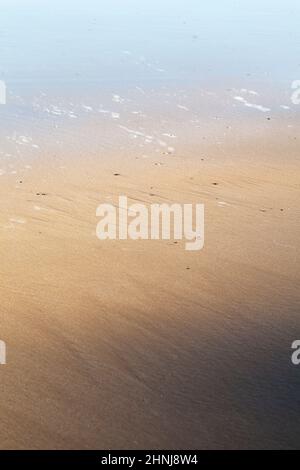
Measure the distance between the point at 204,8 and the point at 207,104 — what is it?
45.7ft

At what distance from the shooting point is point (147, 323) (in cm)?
574

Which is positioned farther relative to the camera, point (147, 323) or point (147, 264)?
point (147, 264)

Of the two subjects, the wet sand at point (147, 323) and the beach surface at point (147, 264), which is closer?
the wet sand at point (147, 323)

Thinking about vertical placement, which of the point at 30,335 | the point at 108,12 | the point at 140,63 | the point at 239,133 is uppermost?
the point at 108,12

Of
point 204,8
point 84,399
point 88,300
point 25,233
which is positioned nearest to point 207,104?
point 25,233

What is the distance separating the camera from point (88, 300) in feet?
20.0

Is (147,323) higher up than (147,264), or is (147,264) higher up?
(147,264)

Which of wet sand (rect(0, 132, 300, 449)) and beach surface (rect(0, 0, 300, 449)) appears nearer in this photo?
wet sand (rect(0, 132, 300, 449))

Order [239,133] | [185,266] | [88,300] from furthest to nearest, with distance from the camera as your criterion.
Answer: [239,133]
[185,266]
[88,300]

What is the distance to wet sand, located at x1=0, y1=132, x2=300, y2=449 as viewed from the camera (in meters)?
4.54

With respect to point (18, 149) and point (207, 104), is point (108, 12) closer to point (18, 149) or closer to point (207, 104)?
point (207, 104)

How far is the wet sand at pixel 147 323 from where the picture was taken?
4535mm

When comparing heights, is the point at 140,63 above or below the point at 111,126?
above
